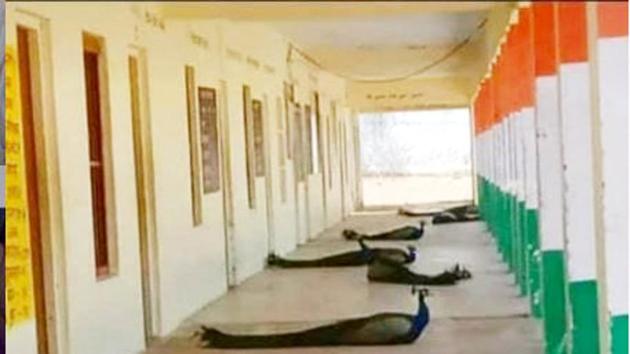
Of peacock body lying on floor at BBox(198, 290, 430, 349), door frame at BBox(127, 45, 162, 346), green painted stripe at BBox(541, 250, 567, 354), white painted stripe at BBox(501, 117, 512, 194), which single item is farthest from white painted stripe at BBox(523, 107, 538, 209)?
door frame at BBox(127, 45, 162, 346)

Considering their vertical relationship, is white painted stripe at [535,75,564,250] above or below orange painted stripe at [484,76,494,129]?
below

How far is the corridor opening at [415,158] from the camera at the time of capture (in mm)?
23578

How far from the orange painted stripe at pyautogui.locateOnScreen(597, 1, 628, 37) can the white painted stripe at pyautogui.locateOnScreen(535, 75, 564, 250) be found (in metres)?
1.43

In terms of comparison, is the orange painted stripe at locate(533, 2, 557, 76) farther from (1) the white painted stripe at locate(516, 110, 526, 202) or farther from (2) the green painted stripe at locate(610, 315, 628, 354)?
(1) the white painted stripe at locate(516, 110, 526, 202)

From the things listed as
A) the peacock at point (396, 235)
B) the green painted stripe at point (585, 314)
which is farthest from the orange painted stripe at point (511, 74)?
the peacock at point (396, 235)

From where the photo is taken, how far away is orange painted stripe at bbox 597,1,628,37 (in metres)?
3.90

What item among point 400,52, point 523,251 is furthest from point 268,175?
point 400,52

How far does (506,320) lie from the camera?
836cm

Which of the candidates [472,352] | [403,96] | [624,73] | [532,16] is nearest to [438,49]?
[403,96]

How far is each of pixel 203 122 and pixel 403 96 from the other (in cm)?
1218

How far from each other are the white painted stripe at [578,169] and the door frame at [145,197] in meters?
3.63

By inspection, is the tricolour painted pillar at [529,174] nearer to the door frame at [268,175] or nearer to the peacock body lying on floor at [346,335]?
the peacock body lying on floor at [346,335]

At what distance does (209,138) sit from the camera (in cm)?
1005

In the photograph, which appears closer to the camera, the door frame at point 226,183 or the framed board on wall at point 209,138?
the framed board on wall at point 209,138
